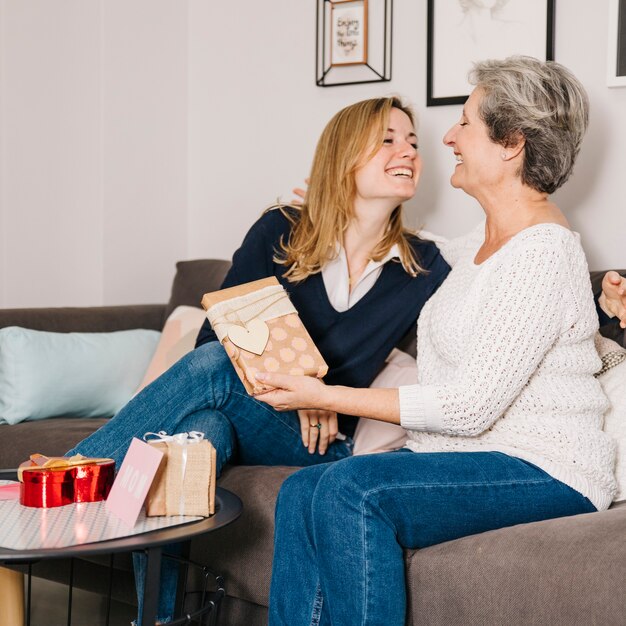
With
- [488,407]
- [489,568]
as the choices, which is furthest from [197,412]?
[489,568]

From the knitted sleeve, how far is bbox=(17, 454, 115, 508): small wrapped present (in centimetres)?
58

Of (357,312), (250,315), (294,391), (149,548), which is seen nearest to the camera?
(149,548)

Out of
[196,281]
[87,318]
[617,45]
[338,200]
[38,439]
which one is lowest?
[38,439]

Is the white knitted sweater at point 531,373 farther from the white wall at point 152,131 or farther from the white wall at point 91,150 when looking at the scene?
the white wall at point 91,150

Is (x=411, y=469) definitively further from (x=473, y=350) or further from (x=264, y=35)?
(x=264, y=35)

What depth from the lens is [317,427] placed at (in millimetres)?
2111

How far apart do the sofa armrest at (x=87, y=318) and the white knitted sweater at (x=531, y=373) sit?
1387mm

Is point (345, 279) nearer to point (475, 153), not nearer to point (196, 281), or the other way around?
point (475, 153)

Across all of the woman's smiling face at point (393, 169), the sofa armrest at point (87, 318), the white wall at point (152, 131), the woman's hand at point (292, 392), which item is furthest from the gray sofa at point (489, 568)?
the white wall at point (152, 131)

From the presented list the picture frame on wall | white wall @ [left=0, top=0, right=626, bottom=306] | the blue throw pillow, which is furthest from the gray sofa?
the picture frame on wall

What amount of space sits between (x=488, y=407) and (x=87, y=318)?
1556 millimetres

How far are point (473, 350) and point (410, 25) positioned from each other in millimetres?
1525

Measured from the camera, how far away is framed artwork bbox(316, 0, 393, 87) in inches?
116

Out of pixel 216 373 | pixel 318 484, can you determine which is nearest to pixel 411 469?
pixel 318 484
